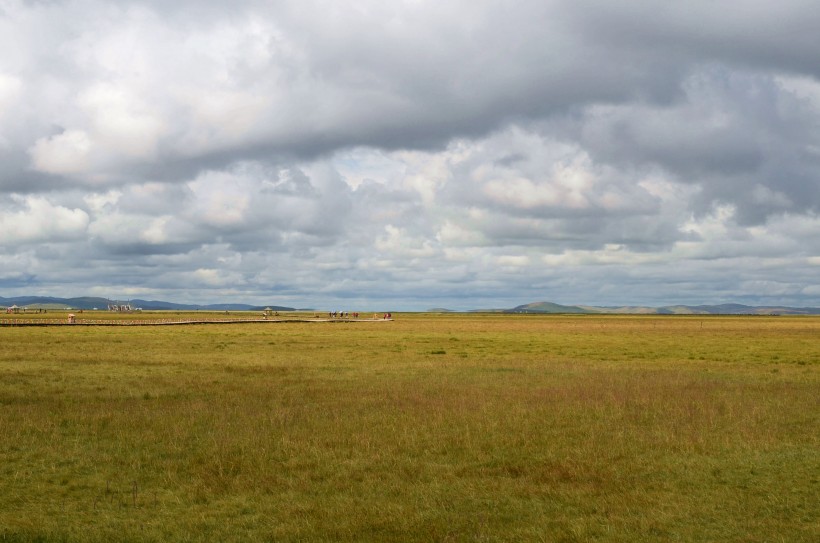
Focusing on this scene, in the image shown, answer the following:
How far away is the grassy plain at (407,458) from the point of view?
481 inches

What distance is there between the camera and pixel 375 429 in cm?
2005

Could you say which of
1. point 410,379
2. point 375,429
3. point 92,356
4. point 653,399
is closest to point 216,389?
point 410,379

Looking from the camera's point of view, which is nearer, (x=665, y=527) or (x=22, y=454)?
(x=665, y=527)

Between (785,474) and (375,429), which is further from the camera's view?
(375,429)

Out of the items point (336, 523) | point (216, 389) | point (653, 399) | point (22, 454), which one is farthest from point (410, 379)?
point (336, 523)

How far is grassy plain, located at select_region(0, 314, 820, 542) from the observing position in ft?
40.1

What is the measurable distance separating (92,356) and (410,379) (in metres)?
22.6

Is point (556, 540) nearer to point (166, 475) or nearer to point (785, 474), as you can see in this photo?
point (785, 474)

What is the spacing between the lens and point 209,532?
1185cm

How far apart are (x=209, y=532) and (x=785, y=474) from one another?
11567mm

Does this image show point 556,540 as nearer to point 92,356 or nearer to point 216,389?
point 216,389

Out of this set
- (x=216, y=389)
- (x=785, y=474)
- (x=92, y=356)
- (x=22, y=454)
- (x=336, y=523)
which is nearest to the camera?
(x=336, y=523)

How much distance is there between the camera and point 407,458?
1681 centimetres

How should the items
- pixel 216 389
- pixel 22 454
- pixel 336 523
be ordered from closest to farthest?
pixel 336 523, pixel 22 454, pixel 216 389
